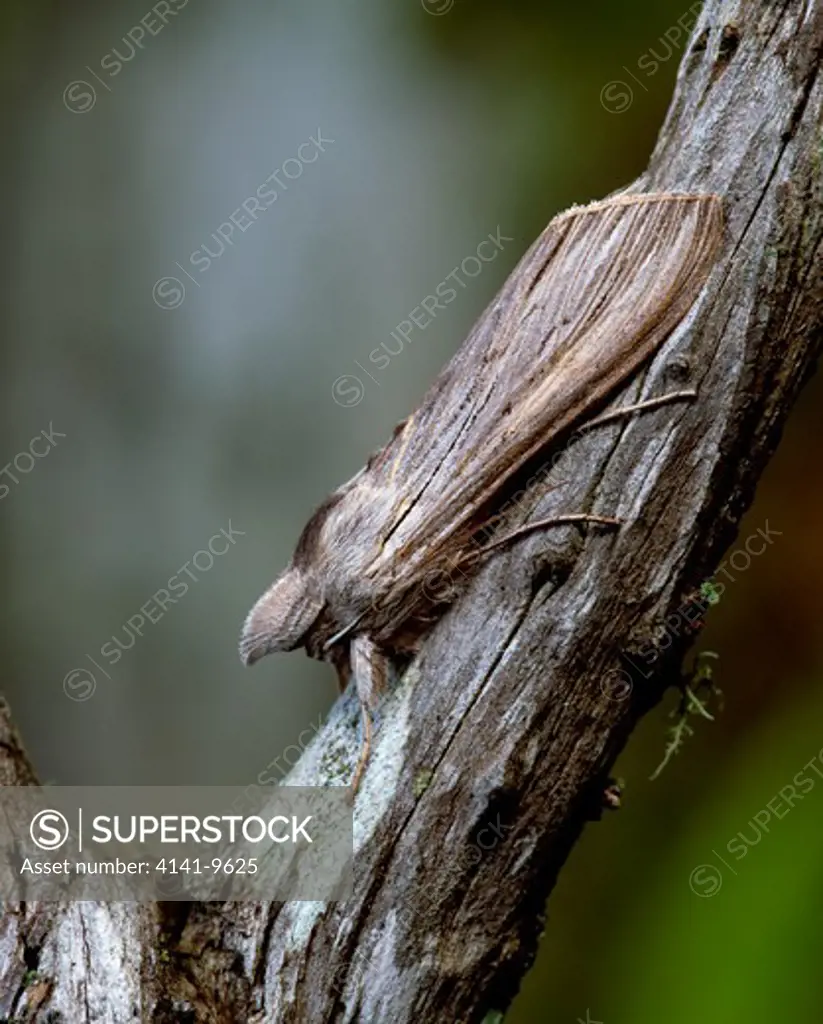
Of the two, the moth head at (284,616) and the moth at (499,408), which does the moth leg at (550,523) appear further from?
the moth head at (284,616)

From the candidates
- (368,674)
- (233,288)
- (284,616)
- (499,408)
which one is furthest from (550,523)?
(233,288)

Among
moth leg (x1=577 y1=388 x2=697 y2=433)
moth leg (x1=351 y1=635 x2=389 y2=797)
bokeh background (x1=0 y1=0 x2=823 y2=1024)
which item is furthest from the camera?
bokeh background (x1=0 y1=0 x2=823 y2=1024)

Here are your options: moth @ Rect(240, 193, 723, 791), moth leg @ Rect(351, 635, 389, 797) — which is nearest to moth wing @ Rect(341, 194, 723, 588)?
moth @ Rect(240, 193, 723, 791)

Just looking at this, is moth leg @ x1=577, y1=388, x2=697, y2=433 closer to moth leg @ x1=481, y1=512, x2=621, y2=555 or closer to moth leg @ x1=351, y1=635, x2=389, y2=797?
moth leg @ x1=481, y1=512, x2=621, y2=555

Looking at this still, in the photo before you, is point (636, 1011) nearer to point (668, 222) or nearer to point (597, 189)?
point (668, 222)

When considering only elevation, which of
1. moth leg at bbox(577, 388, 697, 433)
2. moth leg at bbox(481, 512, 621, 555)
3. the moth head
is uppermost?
moth leg at bbox(577, 388, 697, 433)

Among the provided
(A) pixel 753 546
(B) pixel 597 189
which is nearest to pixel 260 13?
(B) pixel 597 189
